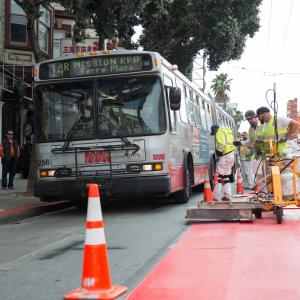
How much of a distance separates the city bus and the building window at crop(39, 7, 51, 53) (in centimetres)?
1016

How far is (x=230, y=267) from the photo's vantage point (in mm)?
5461

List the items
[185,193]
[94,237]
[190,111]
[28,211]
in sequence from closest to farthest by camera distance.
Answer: [94,237] < [28,211] < [185,193] < [190,111]

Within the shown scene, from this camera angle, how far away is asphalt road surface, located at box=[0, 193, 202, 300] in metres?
5.16

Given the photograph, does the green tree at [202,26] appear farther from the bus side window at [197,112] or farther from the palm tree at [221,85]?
the palm tree at [221,85]

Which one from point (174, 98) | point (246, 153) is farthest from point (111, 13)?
point (174, 98)

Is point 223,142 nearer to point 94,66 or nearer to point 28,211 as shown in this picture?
point 94,66

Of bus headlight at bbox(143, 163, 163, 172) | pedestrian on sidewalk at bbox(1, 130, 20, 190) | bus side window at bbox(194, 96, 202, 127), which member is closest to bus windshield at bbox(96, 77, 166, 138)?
bus headlight at bbox(143, 163, 163, 172)

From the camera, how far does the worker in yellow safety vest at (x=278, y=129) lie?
8617 millimetres

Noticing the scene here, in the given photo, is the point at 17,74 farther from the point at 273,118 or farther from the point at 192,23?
the point at 273,118

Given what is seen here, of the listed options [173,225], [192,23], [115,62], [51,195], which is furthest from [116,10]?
[173,225]

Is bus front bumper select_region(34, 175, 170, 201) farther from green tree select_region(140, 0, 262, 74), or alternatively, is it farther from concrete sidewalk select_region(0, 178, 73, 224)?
green tree select_region(140, 0, 262, 74)

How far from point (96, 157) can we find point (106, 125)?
0.66 meters

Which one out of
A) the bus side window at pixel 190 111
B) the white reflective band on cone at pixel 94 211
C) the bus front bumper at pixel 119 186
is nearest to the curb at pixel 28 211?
the bus front bumper at pixel 119 186

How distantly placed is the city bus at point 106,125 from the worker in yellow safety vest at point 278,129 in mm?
1919
